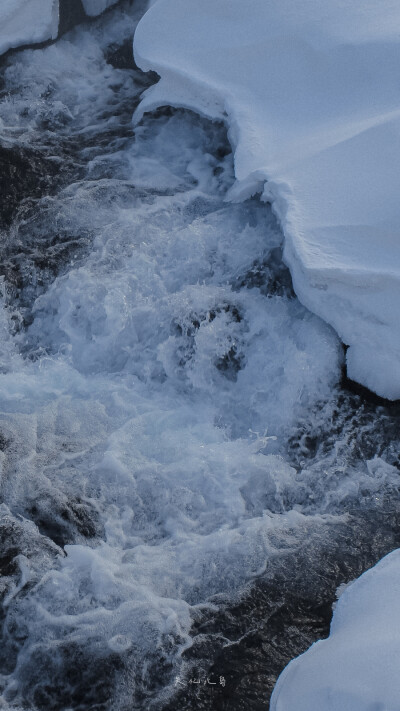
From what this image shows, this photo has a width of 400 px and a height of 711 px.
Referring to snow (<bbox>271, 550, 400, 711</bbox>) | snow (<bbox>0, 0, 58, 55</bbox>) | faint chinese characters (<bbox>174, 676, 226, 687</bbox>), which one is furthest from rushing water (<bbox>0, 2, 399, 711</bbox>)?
snow (<bbox>0, 0, 58, 55</bbox>)

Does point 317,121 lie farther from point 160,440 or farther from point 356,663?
point 356,663

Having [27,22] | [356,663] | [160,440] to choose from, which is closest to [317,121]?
[160,440]

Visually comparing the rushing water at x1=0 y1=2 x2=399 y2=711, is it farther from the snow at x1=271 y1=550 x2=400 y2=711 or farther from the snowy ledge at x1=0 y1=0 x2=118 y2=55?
the snowy ledge at x1=0 y1=0 x2=118 y2=55

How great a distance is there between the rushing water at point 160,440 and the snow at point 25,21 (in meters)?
1.00

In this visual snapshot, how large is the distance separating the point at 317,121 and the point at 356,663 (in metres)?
3.06

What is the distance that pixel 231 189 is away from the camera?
4.16m

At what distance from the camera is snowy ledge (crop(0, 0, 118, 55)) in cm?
520

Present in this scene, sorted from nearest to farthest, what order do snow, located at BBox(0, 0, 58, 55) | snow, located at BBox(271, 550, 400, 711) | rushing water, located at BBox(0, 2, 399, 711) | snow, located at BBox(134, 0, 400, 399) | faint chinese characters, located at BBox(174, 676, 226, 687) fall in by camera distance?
snow, located at BBox(271, 550, 400, 711), faint chinese characters, located at BBox(174, 676, 226, 687), rushing water, located at BBox(0, 2, 399, 711), snow, located at BBox(134, 0, 400, 399), snow, located at BBox(0, 0, 58, 55)

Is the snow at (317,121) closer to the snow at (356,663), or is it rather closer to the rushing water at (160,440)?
the rushing water at (160,440)

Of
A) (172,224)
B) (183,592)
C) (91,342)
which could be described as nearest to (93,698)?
(183,592)

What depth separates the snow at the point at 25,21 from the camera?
17.0 feet

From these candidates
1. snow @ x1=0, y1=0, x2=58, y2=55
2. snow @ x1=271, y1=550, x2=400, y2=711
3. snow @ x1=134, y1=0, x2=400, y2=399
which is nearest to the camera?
snow @ x1=271, y1=550, x2=400, y2=711

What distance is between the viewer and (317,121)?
4004 mm

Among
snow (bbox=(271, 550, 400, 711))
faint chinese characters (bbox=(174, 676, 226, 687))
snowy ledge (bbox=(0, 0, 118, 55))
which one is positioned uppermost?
snowy ledge (bbox=(0, 0, 118, 55))
